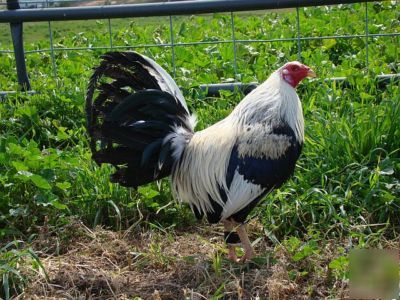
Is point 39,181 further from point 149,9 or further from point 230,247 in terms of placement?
point 149,9

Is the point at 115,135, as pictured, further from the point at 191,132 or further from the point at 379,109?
the point at 379,109

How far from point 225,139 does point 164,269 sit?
32.9 inches

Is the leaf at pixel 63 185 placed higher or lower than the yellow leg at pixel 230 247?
higher

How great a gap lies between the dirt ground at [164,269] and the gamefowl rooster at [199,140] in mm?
211

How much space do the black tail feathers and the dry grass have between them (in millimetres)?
464

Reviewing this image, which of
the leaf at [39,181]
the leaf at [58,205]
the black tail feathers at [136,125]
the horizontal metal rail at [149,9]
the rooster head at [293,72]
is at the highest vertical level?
the horizontal metal rail at [149,9]

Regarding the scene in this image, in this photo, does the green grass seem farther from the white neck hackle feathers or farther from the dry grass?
the white neck hackle feathers

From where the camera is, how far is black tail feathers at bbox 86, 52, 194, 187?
13.1 feet

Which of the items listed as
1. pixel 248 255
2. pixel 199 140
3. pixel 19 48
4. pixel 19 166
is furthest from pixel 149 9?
A: pixel 248 255

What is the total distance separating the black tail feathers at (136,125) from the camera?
157 inches

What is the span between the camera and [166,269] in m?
4.05

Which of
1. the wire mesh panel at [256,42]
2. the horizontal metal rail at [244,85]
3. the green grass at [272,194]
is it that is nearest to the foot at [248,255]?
the green grass at [272,194]

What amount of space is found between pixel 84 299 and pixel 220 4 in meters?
2.96

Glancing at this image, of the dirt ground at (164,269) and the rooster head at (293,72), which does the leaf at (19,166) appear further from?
the rooster head at (293,72)
